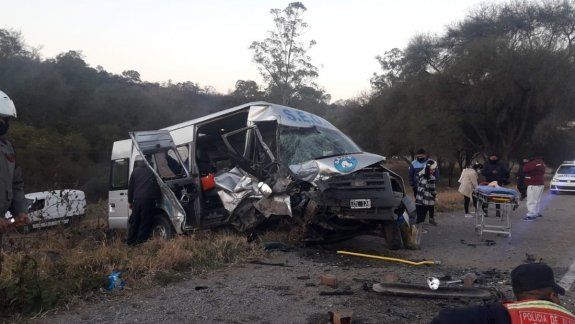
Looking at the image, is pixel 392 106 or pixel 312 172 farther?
pixel 392 106

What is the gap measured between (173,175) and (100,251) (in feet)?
9.51

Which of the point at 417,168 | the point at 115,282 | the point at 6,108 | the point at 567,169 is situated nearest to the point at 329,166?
the point at 115,282

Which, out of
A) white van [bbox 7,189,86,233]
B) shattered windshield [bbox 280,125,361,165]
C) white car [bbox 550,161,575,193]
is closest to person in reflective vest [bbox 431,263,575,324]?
shattered windshield [bbox 280,125,361,165]

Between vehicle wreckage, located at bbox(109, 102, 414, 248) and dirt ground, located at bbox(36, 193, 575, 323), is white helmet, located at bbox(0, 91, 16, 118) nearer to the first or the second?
dirt ground, located at bbox(36, 193, 575, 323)

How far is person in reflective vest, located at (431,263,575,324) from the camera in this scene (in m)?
2.30

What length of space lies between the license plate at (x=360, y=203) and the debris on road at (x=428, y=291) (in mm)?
2081

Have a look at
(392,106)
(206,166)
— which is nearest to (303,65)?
(392,106)

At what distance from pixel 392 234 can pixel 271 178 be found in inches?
80.1

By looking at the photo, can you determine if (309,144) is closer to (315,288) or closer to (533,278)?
(315,288)

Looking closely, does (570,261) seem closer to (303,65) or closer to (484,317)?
(484,317)

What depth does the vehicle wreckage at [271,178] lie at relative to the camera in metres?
7.87

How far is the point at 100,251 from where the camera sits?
6.54 metres

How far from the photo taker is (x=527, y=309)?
2.33 metres

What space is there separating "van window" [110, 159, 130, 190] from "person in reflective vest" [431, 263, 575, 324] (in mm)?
9296
